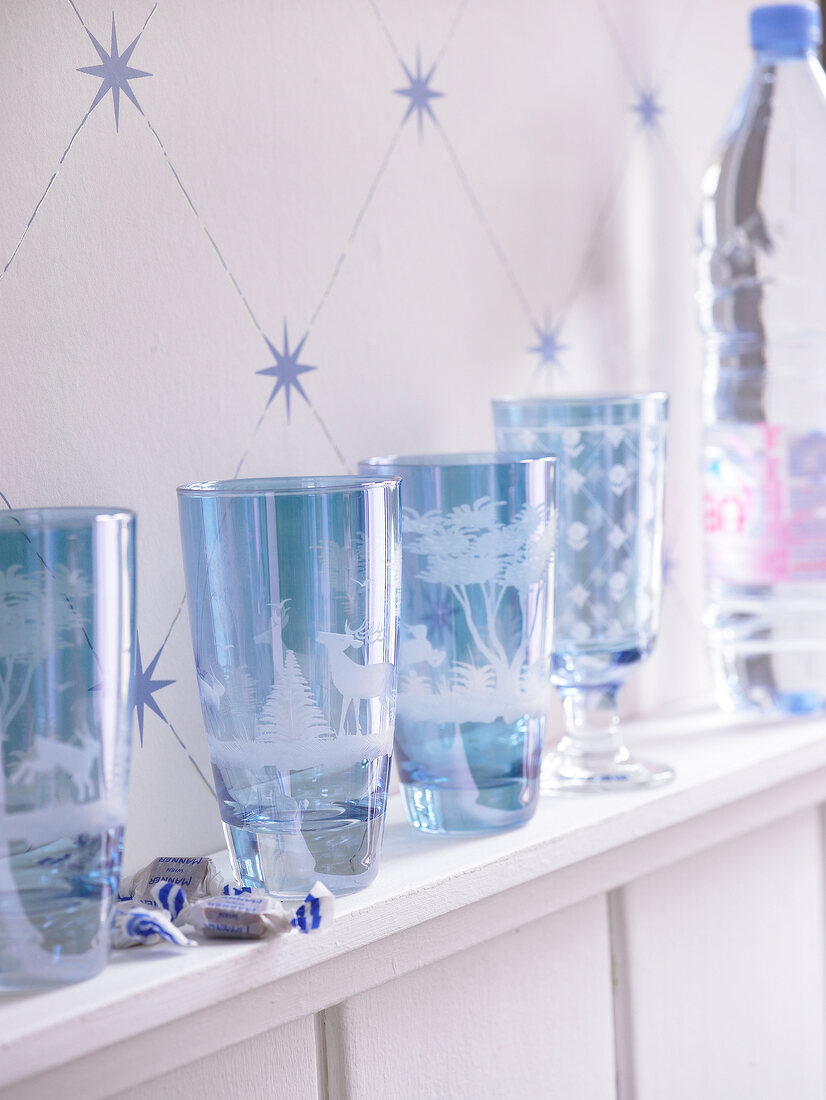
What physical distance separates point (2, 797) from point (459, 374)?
1.17ft

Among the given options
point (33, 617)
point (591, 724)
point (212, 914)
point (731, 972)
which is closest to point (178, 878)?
point (212, 914)

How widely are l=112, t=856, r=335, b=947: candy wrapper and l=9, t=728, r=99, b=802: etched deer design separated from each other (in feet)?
0.23


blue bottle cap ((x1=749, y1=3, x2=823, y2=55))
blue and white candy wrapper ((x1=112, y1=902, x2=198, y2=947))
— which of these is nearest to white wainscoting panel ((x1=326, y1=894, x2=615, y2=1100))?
blue and white candy wrapper ((x1=112, y1=902, x2=198, y2=947))

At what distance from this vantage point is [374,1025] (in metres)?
0.52

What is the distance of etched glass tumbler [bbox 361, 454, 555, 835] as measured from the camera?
497mm

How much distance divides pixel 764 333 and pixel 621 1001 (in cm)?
44

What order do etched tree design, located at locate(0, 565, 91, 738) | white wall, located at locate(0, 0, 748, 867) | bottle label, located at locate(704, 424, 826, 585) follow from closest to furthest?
etched tree design, located at locate(0, 565, 91, 738)
white wall, located at locate(0, 0, 748, 867)
bottle label, located at locate(704, 424, 826, 585)

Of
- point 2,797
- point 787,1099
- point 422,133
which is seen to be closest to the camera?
point 2,797

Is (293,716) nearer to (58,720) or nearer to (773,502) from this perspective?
(58,720)

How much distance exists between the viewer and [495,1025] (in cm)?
57

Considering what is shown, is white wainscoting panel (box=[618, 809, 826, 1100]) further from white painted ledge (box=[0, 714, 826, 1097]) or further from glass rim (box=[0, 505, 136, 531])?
glass rim (box=[0, 505, 136, 531])

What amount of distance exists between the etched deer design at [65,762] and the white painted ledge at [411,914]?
7cm

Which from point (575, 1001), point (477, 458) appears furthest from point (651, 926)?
point (477, 458)

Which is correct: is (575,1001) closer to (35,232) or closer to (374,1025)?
(374,1025)
